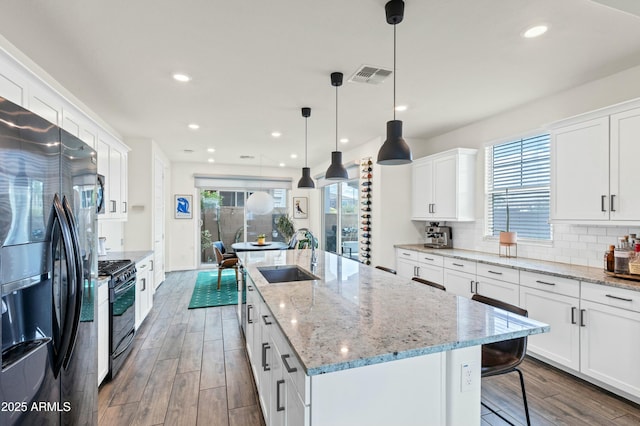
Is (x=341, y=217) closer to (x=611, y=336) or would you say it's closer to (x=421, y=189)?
(x=421, y=189)

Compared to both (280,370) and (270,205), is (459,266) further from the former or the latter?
(270,205)

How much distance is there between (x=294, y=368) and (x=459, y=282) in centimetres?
308

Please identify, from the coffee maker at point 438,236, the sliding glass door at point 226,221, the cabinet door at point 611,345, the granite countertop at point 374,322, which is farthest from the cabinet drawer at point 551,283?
the sliding glass door at point 226,221

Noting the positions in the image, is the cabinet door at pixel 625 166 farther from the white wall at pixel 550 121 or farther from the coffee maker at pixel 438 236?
the coffee maker at pixel 438 236

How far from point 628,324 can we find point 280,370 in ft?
8.29

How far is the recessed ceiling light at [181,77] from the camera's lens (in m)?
2.81

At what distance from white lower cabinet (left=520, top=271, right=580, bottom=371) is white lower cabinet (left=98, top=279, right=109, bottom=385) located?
145 inches

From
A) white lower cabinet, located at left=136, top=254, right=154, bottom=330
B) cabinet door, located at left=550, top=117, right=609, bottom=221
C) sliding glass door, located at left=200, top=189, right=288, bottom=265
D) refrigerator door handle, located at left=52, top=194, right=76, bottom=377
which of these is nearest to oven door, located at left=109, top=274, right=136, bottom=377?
white lower cabinet, located at left=136, top=254, right=154, bottom=330

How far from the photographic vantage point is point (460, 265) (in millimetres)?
3738

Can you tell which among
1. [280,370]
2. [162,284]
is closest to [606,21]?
[280,370]

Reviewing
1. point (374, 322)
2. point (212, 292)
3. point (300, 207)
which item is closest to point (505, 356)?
point (374, 322)

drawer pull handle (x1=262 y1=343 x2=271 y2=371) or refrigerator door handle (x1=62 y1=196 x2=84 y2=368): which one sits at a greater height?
refrigerator door handle (x1=62 y1=196 x2=84 y2=368)

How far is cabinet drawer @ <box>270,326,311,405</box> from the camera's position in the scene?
3.62ft

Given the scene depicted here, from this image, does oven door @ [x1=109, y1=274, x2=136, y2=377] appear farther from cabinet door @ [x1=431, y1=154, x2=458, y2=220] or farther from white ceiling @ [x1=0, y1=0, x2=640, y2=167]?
cabinet door @ [x1=431, y1=154, x2=458, y2=220]
